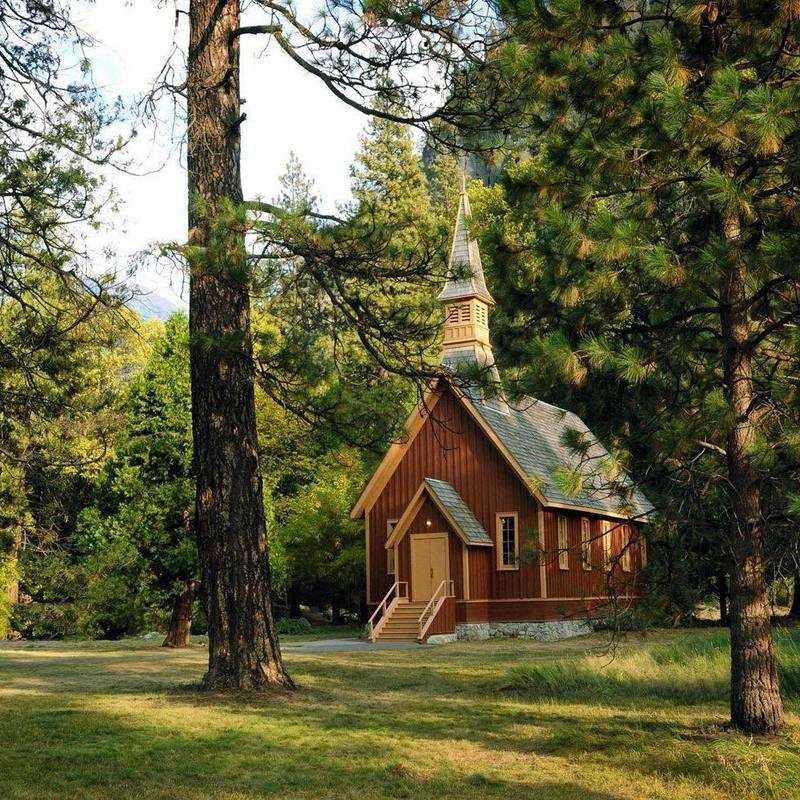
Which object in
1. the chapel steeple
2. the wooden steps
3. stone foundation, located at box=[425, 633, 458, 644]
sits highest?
the chapel steeple

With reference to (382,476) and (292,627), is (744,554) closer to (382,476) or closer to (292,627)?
(382,476)

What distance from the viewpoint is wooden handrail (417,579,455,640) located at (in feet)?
71.4

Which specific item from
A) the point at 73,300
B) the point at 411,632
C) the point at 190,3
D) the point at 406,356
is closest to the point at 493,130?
the point at 406,356

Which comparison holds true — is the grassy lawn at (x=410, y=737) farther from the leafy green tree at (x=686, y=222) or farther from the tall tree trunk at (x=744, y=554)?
the leafy green tree at (x=686, y=222)

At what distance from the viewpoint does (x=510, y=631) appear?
76.0 feet

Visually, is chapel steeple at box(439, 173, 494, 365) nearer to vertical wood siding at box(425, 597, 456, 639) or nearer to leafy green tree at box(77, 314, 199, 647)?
vertical wood siding at box(425, 597, 456, 639)

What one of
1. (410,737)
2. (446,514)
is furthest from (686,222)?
(446,514)

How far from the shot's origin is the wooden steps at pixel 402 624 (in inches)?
876

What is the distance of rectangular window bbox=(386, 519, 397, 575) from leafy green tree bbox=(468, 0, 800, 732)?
15383mm

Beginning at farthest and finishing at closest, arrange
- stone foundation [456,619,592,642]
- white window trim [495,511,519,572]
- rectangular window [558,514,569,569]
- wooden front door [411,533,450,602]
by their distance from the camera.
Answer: rectangular window [558,514,569,569]
white window trim [495,511,519,572]
wooden front door [411,533,450,602]
stone foundation [456,619,592,642]

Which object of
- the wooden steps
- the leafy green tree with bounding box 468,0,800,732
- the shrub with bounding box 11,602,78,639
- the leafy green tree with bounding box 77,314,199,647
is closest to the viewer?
the leafy green tree with bounding box 468,0,800,732

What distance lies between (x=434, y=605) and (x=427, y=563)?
1070 millimetres

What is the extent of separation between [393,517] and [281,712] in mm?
15629

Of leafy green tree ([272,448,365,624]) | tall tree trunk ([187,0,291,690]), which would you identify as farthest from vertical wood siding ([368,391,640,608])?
tall tree trunk ([187,0,291,690])
